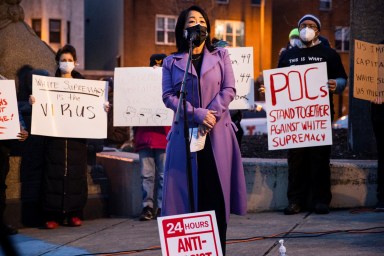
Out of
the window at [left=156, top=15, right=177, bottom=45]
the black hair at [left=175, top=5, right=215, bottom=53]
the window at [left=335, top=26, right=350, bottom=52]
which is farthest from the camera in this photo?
the window at [left=335, top=26, right=350, bottom=52]

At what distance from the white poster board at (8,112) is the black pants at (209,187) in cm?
333

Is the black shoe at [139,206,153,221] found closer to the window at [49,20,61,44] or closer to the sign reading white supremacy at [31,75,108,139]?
the sign reading white supremacy at [31,75,108,139]

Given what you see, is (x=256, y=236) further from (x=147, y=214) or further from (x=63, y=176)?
(x=63, y=176)

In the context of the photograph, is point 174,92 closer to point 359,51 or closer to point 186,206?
point 186,206

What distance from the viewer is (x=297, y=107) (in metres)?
9.38

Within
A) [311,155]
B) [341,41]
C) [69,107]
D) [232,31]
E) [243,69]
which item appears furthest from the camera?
[341,41]

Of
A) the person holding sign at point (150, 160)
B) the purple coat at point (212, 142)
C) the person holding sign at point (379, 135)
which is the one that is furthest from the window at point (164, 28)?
the purple coat at point (212, 142)

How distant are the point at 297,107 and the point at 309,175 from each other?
2.52 feet

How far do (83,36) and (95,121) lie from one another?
4381 centimetres

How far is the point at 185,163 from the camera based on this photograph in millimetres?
6129

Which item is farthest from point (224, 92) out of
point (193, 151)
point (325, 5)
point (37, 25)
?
point (325, 5)

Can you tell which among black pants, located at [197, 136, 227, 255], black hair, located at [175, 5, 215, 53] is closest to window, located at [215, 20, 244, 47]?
black hair, located at [175, 5, 215, 53]

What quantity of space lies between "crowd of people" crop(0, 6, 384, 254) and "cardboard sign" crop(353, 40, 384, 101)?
0.40ft

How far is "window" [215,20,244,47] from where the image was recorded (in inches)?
2048
